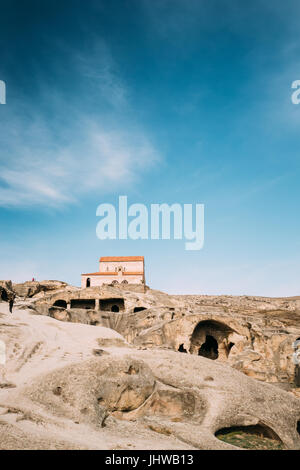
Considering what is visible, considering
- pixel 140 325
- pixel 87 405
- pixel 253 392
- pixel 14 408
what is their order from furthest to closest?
pixel 140 325
pixel 253 392
pixel 87 405
pixel 14 408

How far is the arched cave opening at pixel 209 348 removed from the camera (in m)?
28.3

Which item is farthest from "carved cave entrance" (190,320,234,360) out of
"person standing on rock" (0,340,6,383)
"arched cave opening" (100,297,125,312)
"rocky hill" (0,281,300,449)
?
"person standing on rock" (0,340,6,383)

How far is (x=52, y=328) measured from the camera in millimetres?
19328

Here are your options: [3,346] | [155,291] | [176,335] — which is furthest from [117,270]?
[3,346]

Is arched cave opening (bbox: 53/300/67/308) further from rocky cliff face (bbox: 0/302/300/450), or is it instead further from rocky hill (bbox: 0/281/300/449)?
rocky cliff face (bbox: 0/302/300/450)

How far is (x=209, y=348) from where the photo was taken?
93.9 feet

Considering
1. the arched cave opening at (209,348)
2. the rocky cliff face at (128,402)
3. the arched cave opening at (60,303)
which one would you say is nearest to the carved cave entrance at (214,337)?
the arched cave opening at (209,348)

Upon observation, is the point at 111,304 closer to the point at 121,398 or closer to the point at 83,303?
the point at 83,303

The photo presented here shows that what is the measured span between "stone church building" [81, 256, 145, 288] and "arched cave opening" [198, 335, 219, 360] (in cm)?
2531

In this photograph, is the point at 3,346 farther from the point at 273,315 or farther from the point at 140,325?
Answer: the point at 273,315

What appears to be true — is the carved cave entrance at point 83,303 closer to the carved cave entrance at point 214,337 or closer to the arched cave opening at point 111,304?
the arched cave opening at point 111,304

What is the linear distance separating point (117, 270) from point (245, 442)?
46.4 metres
